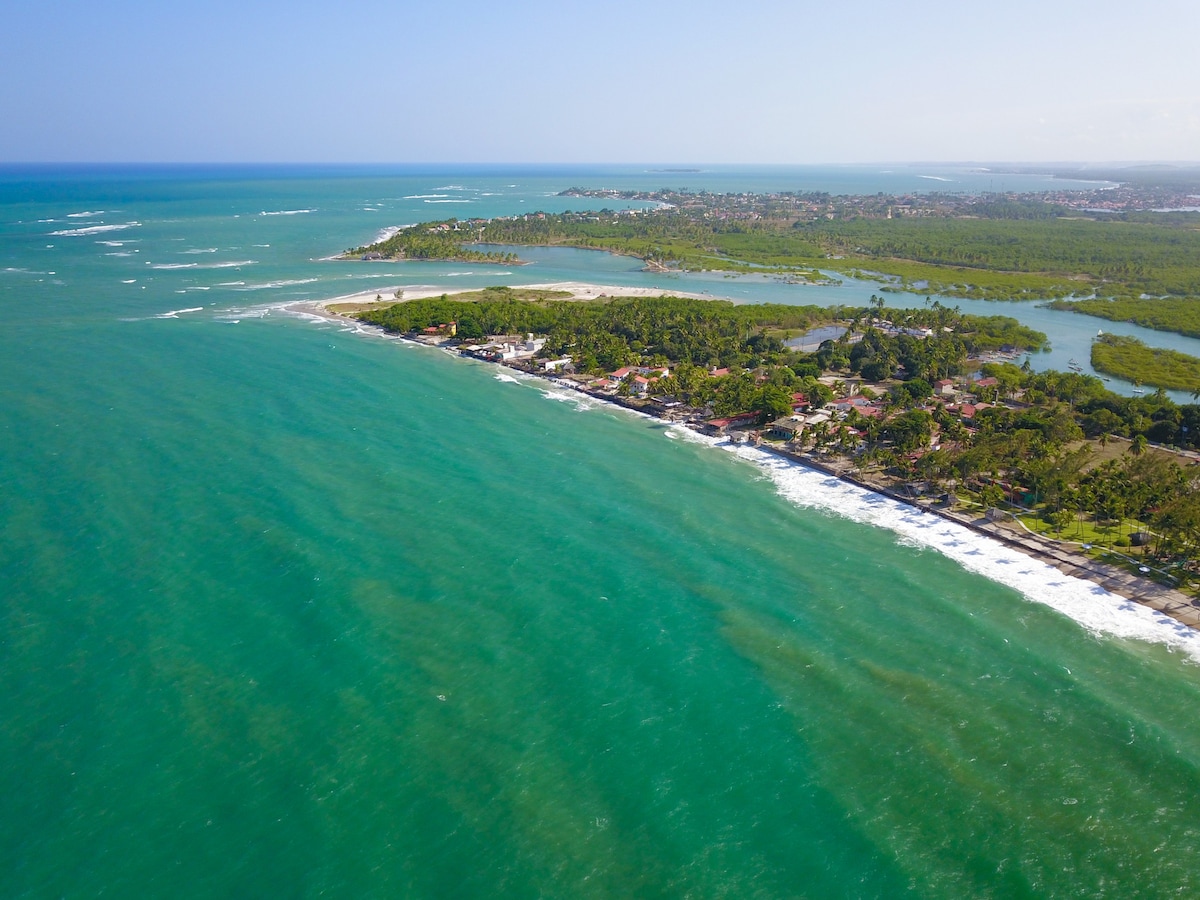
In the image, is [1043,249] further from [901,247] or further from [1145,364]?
[1145,364]

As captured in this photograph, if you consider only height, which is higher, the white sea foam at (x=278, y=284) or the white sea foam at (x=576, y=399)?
the white sea foam at (x=278, y=284)

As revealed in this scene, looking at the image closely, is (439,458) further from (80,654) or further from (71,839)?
(71,839)

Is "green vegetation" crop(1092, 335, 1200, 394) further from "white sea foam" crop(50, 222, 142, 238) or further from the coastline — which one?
"white sea foam" crop(50, 222, 142, 238)

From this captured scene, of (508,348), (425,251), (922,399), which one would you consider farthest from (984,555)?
(425,251)

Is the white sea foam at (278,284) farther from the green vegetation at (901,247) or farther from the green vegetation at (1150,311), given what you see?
the green vegetation at (1150,311)

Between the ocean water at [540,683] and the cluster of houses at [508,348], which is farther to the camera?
the cluster of houses at [508,348]

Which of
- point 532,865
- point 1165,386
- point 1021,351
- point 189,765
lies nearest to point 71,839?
point 189,765

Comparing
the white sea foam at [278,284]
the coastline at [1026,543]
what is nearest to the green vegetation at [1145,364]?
the coastline at [1026,543]

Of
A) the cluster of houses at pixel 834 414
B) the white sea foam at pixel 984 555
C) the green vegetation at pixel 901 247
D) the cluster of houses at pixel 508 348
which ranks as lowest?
the white sea foam at pixel 984 555
